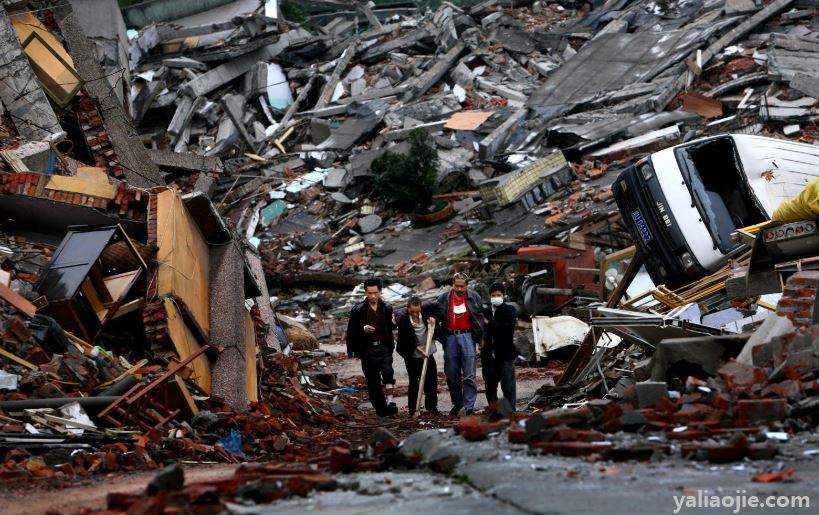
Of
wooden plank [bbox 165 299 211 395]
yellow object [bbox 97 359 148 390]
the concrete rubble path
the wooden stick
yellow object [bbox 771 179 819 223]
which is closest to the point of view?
yellow object [bbox 771 179 819 223]

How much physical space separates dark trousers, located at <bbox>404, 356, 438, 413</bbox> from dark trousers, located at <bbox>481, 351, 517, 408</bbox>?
0.51 m

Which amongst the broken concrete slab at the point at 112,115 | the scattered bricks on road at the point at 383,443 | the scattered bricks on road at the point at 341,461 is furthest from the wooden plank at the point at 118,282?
the broken concrete slab at the point at 112,115

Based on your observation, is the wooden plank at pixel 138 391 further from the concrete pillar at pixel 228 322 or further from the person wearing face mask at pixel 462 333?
the person wearing face mask at pixel 462 333

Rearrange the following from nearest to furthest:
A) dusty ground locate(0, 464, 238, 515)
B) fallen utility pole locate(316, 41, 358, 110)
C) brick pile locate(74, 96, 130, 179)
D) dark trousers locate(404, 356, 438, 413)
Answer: dusty ground locate(0, 464, 238, 515), dark trousers locate(404, 356, 438, 413), brick pile locate(74, 96, 130, 179), fallen utility pole locate(316, 41, 358, 110)

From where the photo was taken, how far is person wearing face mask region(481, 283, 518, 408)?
10.6 meters

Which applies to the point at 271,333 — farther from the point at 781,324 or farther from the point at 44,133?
the point at 781,324

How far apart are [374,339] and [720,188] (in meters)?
4.86

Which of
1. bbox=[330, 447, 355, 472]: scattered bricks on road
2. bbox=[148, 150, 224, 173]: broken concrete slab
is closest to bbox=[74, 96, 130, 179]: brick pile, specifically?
bbox=[148, 150, 224, 173]: broken concrete slab

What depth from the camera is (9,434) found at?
7.40 m

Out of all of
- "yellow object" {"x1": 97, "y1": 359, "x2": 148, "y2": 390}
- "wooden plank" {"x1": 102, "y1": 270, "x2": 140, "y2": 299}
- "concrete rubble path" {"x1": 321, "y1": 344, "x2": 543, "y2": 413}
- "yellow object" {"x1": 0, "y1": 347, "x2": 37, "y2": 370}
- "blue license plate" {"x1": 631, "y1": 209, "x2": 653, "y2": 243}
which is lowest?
"concrete rubble path" {"x1": 321, "y1": 344, "x2": 543, "y2": 413}

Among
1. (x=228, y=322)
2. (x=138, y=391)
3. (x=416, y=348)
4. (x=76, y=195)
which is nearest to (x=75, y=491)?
(x=138, y=391)

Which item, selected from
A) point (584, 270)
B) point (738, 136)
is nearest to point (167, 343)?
point (738, 136)

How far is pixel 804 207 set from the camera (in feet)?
28.4

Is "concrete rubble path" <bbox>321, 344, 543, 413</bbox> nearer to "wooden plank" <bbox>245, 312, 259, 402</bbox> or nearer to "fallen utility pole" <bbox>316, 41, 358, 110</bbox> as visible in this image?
"wooden plank" <bbox>245, 312, 259, 402</bbox>
